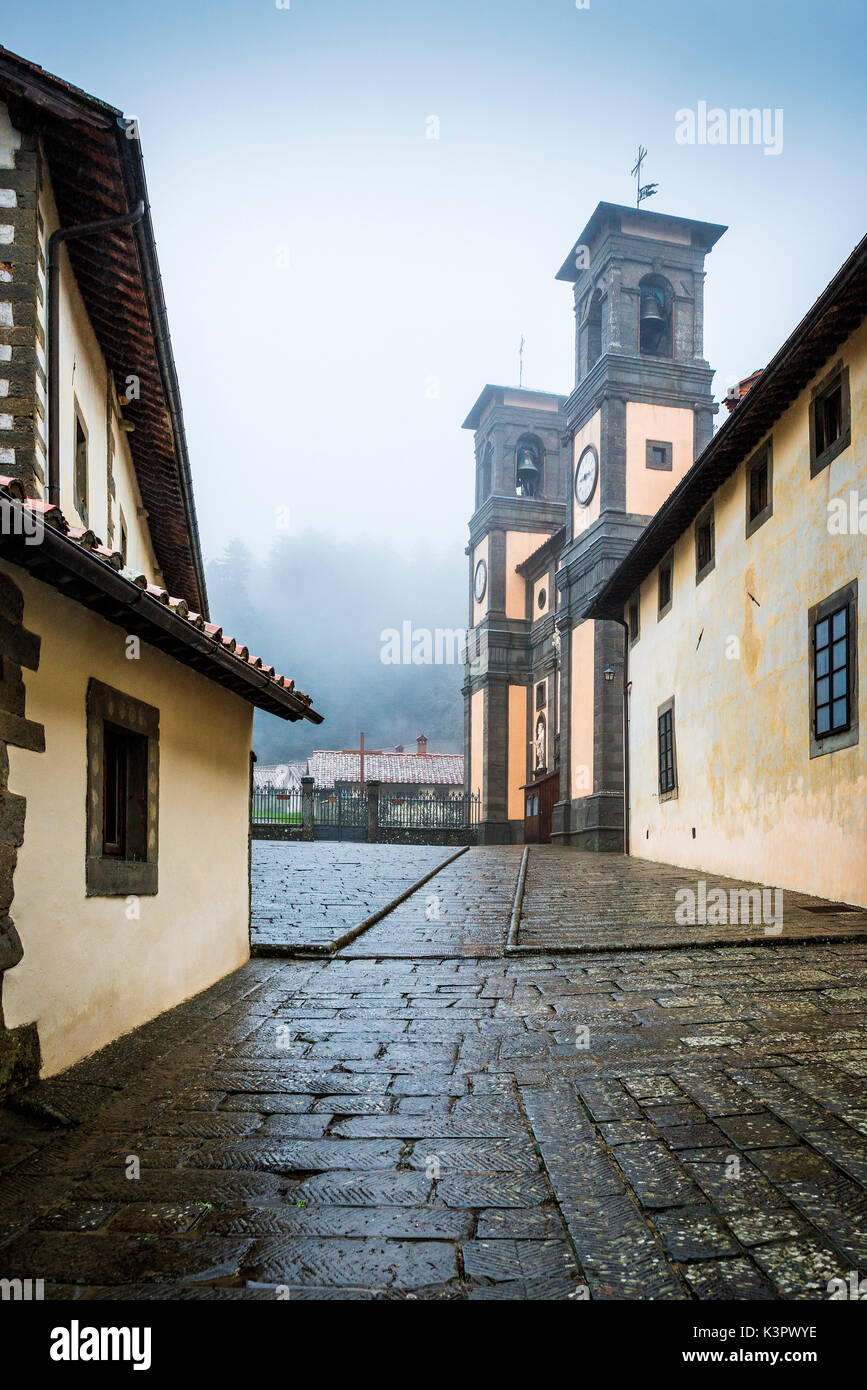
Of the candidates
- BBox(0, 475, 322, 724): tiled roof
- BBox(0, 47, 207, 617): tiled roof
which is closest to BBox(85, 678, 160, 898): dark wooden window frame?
BBox(0, 475, 322, 724): tiled roof

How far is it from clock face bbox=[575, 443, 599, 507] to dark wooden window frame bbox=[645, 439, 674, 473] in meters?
1.30

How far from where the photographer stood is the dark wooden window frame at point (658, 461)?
85.1 ft

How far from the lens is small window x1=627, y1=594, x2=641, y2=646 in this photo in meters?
19.5

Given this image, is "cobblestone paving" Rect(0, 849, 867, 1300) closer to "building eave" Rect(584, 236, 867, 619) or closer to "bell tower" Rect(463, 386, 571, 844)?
"building eave" Rect(584, 236, 867, 619)

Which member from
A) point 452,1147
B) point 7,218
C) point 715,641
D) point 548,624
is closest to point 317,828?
point 548,624

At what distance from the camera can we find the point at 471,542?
40.0m

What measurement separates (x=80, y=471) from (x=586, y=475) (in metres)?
20.2

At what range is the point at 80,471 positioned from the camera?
8.58 meters

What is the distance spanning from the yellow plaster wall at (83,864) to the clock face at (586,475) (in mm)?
20663

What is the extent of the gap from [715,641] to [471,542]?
26459 millimetres

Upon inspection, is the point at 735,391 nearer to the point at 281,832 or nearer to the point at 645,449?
the point at 645,449

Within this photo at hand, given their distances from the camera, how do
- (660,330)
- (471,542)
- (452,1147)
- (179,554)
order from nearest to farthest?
(452,1147) < (179,554) < (660,330) < (471,542)

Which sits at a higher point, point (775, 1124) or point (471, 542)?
point (471, 542)
